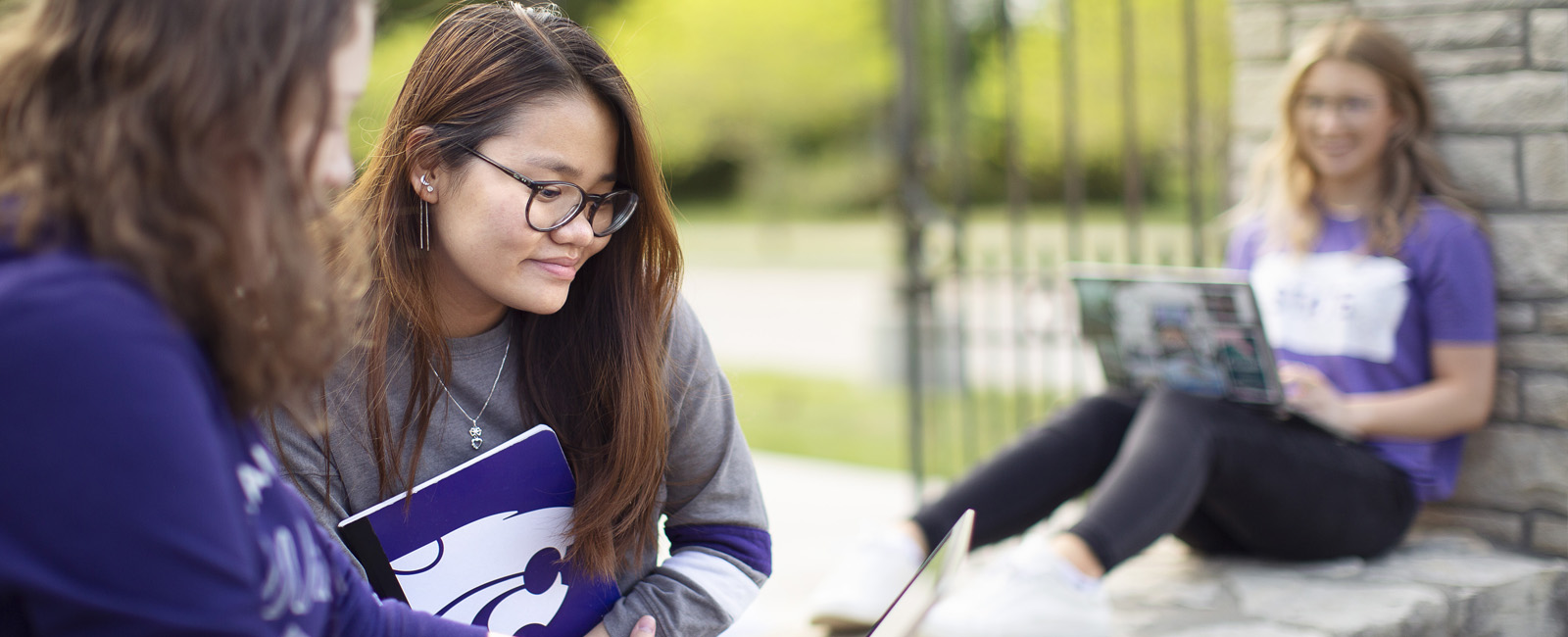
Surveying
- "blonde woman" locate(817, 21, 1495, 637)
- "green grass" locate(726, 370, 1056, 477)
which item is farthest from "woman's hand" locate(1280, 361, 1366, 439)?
"green grass" locate(726, 370, 1056, 477)

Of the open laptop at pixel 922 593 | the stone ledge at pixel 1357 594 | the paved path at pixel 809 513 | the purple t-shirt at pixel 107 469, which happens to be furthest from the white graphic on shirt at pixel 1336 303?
the purple t-shirt at pixel 107 469

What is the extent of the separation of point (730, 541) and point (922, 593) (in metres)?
0.50

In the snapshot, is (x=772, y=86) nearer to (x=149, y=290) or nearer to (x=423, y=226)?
(x=423, y=226)

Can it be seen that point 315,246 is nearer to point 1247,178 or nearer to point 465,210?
point 465,210

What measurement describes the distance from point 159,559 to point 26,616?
156 mm

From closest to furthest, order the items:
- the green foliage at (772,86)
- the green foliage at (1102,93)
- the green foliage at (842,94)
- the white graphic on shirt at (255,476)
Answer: the white graphic on shirt at (255,476) < the green foliage at (1102,93) < the green foliage at (842,94) < the green foliage at (772,86)

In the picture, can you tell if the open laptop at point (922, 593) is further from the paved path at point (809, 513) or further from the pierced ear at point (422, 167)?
the paved path at point (809, 513)

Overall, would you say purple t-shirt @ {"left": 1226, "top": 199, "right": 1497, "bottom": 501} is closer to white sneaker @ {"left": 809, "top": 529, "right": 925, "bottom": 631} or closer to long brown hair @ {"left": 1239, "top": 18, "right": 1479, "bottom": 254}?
long brown hair @ {"left": 1239, "top": 18, "right": 1479, "bottom": 254}

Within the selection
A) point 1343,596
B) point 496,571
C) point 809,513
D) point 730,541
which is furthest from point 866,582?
point 809,513

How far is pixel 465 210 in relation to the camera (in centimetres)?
154

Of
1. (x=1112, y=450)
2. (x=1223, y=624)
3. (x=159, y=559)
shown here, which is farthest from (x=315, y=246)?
(x=1112, y=450)

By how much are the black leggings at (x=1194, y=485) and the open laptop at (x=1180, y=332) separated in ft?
0.23

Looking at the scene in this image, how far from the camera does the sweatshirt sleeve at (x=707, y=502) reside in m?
1.62

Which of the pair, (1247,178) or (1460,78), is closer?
(1460,78)
